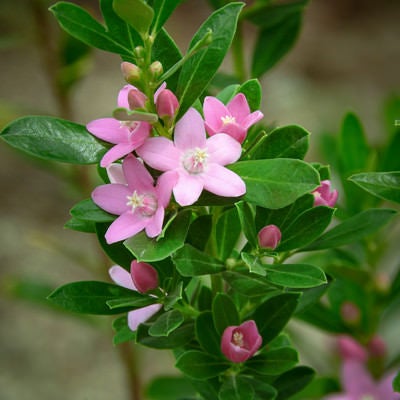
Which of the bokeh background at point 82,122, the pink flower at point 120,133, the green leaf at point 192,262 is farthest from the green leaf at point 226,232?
the bokeh background at point 82,122

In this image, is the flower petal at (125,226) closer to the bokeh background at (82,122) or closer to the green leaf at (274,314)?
the green leaf at (274,314)

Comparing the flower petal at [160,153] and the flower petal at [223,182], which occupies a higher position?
the flower petal at [160,153]

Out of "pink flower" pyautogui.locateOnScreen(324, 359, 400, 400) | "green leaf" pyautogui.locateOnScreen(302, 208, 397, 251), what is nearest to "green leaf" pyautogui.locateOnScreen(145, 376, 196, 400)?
"pink flower" pyautogui.locateOnScreen(324, 359, 400, 400)

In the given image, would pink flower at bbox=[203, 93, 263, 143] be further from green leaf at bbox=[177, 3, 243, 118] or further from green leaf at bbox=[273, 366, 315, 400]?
green leaf at bbox=[273, 366, 315, 400]

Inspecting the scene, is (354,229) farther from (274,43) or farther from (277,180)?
(274,43)

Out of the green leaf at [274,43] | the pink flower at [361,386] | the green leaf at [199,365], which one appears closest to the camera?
the green leaf at [199,365]

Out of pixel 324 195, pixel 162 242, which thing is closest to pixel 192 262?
pixel 162 242

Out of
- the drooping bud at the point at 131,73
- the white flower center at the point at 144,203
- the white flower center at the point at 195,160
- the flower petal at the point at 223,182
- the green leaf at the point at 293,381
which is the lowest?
the green leaf at the point at 293,381

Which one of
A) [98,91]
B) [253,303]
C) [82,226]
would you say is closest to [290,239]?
[253,303]

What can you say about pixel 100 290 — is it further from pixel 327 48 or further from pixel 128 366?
pixel 327 48
